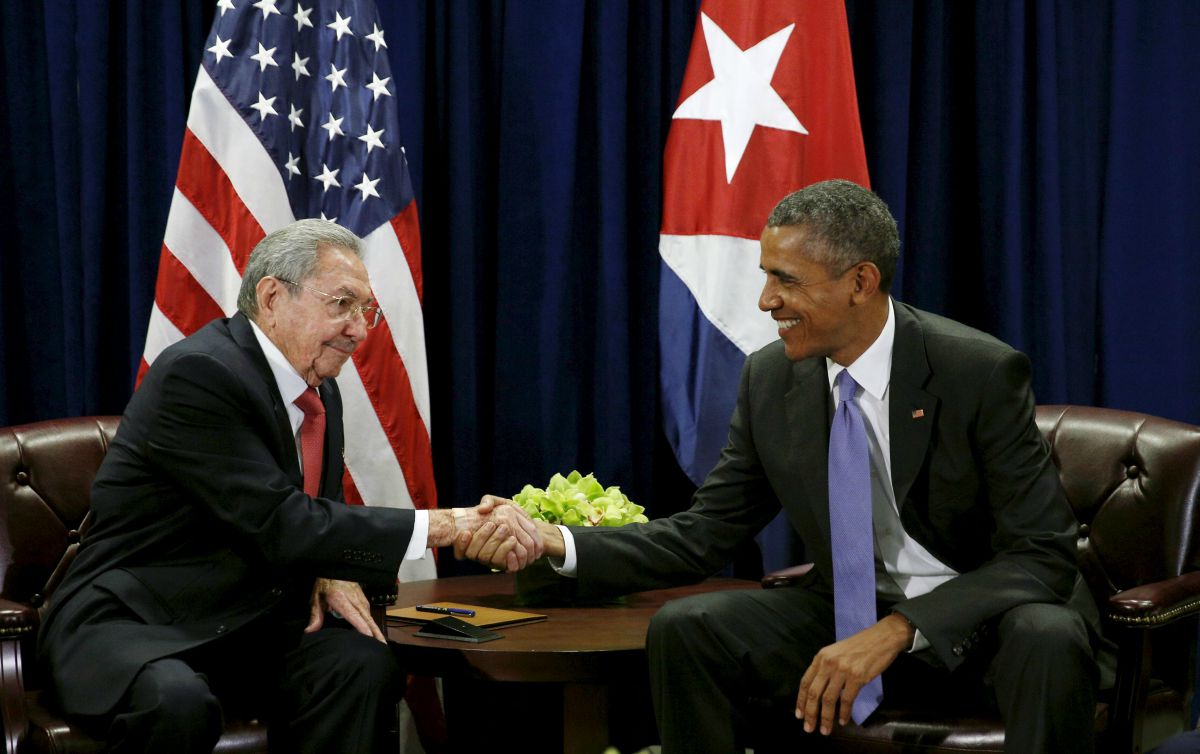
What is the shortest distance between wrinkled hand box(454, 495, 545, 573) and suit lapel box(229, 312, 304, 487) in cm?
42

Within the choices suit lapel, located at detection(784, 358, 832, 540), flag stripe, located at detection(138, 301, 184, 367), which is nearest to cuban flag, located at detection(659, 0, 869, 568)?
suit lapel, located at detection(784, 358, 832, 540)

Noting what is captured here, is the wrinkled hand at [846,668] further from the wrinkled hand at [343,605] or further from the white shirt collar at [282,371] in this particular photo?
the white shirt collar at [282,371]

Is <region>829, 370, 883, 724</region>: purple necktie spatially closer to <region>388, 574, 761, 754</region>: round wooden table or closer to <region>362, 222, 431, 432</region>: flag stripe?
<region>388, 574, 761, 754</region>: round wooden table

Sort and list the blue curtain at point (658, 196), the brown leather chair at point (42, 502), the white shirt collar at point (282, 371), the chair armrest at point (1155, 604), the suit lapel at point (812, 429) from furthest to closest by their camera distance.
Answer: the blue curtain at point (658, 196), the brown leather chair at point (42, 502), the white shirt collar at point (282, 371), the suit lapel at point (812, 429), the chair armrest at point (1155, 604)

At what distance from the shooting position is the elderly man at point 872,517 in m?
2.61

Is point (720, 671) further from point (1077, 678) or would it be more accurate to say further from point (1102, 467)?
point (1102, 467)

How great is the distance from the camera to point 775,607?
292 cm

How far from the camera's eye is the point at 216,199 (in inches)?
149

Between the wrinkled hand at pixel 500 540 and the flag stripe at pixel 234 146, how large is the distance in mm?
1244

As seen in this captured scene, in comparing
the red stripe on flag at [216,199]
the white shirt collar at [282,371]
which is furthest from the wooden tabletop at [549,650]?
the red stripe on flag at [216,199]

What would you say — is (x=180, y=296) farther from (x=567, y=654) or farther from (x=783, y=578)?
(x=783, y=578)

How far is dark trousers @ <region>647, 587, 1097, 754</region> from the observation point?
8.04 feet

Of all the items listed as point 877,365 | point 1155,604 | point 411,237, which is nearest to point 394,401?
point 411,237

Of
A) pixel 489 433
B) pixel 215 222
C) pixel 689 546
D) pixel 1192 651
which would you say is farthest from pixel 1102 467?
pixel 215 222
